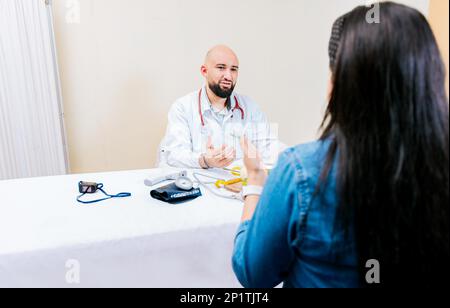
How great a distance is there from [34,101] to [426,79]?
8.37 ft

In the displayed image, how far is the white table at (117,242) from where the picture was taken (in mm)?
1096

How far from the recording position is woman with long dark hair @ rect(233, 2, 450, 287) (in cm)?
55

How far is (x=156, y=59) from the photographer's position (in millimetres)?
2822

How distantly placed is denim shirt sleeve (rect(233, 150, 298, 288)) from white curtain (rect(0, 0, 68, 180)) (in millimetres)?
2253

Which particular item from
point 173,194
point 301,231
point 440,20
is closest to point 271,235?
point 301,231

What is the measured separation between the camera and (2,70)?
2.34 meters

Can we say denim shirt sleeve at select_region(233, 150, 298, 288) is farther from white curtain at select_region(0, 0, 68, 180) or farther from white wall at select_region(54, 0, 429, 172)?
white wall at select_region(54, 0, 429, 172)

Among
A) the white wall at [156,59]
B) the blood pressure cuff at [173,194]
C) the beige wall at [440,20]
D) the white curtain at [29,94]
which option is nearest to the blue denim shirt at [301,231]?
the blood pressure cuff at [173,194]

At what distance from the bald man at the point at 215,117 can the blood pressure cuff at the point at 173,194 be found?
676 millimetres

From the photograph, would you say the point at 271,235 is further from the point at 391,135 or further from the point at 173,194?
the point at 173,194

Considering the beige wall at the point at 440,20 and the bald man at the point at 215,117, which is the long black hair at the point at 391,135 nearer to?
the beige wall at the point at 440,20

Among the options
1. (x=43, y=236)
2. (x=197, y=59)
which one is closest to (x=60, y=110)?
(x=197, y=59)

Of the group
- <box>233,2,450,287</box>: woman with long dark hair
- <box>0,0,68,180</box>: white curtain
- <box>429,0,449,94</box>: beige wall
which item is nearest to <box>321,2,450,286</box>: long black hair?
<box>233,2,450,287</box>: woman with long dark hair

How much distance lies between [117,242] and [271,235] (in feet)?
2.23
